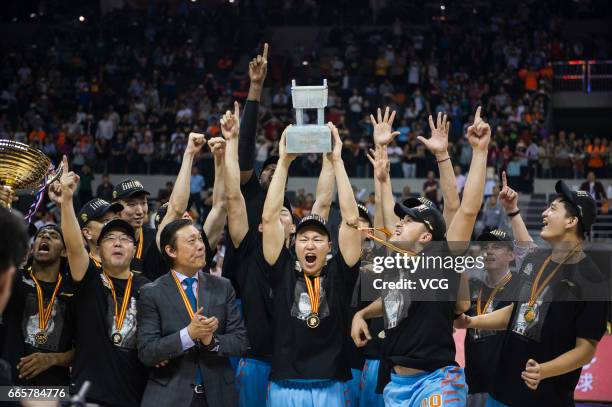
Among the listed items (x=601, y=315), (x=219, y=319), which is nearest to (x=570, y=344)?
(x=601, y=315)

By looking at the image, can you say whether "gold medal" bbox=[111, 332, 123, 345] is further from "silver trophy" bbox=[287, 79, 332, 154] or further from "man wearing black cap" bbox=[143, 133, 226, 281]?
"silver trophy" bbox=[287, 79, 332, 154]

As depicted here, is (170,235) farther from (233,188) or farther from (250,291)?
(250,291)

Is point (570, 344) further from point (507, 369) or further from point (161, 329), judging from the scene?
point (161, 329)

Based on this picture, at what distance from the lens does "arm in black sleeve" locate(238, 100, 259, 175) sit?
23.5 ft

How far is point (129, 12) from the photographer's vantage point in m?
30.7

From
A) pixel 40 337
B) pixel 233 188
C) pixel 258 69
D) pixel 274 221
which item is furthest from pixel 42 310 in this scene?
pixel 258 69

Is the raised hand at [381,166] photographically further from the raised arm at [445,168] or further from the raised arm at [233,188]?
the raised arm at [233,188]

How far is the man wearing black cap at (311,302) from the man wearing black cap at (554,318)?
811mm

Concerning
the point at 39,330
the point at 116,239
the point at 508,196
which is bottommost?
the point at 39,330

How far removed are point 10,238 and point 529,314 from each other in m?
3.73

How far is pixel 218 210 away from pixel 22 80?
73.4ft

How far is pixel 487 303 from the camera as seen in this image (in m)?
6.70

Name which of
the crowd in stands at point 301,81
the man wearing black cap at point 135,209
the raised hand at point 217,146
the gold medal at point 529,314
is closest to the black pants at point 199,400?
the man wearing black cap at point 135,209

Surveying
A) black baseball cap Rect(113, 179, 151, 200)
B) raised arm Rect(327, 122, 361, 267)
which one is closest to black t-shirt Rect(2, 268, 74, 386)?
black baseball cap Rect(113, 179, 151, 200)
